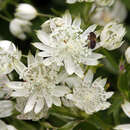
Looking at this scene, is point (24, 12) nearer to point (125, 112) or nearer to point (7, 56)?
point (7, 56)

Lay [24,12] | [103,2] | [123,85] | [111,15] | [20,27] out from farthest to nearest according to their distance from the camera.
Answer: [111,15] → [20,27] → [24,12] → [103,2] → [123,85]

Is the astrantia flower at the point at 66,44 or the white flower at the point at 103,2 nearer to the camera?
the astrantia flower at the point at 66,44

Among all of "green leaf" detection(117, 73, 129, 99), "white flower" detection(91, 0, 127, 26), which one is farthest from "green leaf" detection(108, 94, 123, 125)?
"white flower" detection(91, 0, 127, 26)

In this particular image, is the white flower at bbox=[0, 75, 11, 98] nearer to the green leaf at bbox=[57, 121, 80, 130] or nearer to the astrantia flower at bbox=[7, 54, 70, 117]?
the astrantia flower at bbox=[7, 54, 70, 117]

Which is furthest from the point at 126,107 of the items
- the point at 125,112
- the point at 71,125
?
the point at 71,125

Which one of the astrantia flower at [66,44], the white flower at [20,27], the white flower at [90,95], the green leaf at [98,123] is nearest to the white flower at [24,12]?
the white flower at [20,27]

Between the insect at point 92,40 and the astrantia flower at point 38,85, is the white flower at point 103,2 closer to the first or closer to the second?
the insect at point 92,40

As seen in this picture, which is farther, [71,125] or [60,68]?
[71,125]
